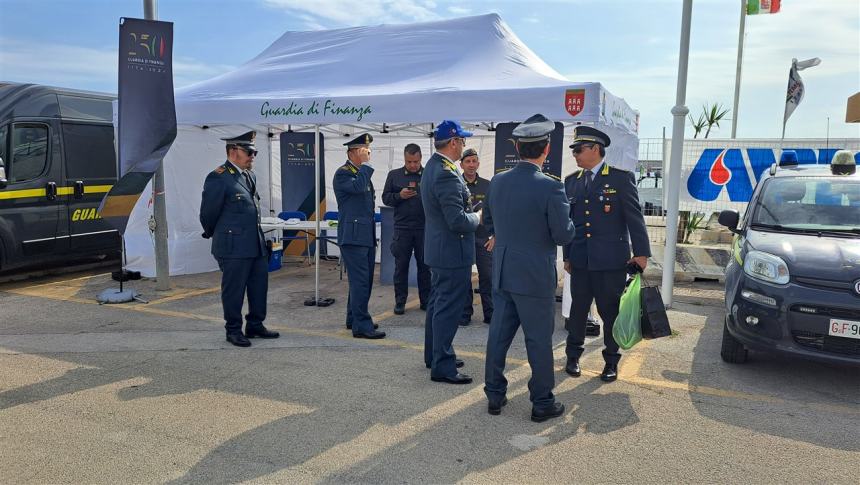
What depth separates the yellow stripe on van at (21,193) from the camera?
27.0 ft

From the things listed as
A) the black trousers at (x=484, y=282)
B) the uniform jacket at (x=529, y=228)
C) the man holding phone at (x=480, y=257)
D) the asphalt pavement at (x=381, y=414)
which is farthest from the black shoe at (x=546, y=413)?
the black trousers at (x=484, y=282)

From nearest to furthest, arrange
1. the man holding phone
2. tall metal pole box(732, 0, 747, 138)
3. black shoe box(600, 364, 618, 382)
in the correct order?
black shoe box(600, 364, 618, 382)
the man holding phone
tall metal pole box(732, 0, 747, 138)

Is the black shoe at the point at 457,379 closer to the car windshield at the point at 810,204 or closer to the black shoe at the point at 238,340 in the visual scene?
the black shoe at the point at 238,340

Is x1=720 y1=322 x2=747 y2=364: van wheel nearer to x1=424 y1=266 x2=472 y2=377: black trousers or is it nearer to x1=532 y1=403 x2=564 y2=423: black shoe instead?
x1=532 y1=403 x2=564 y2=423: black shoe

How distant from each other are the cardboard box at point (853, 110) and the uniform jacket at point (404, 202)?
9.40 metres

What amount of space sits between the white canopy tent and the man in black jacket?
0.59m

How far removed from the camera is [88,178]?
9414mm

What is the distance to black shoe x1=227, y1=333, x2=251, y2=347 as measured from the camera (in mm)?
5672

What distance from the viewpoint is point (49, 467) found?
340cm

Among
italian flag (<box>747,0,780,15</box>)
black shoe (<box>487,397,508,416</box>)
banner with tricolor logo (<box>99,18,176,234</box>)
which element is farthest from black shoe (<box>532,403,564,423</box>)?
italian flag (<box>747,0,780,15</box>)

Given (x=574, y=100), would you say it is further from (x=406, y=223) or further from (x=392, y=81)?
(x=392, y=81)

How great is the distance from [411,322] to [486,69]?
129 inches

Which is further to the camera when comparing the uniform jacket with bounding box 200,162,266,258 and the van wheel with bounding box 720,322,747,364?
the uniform jacket with bounding box 200,162,266,258

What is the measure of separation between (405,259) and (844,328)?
427 centimetres
